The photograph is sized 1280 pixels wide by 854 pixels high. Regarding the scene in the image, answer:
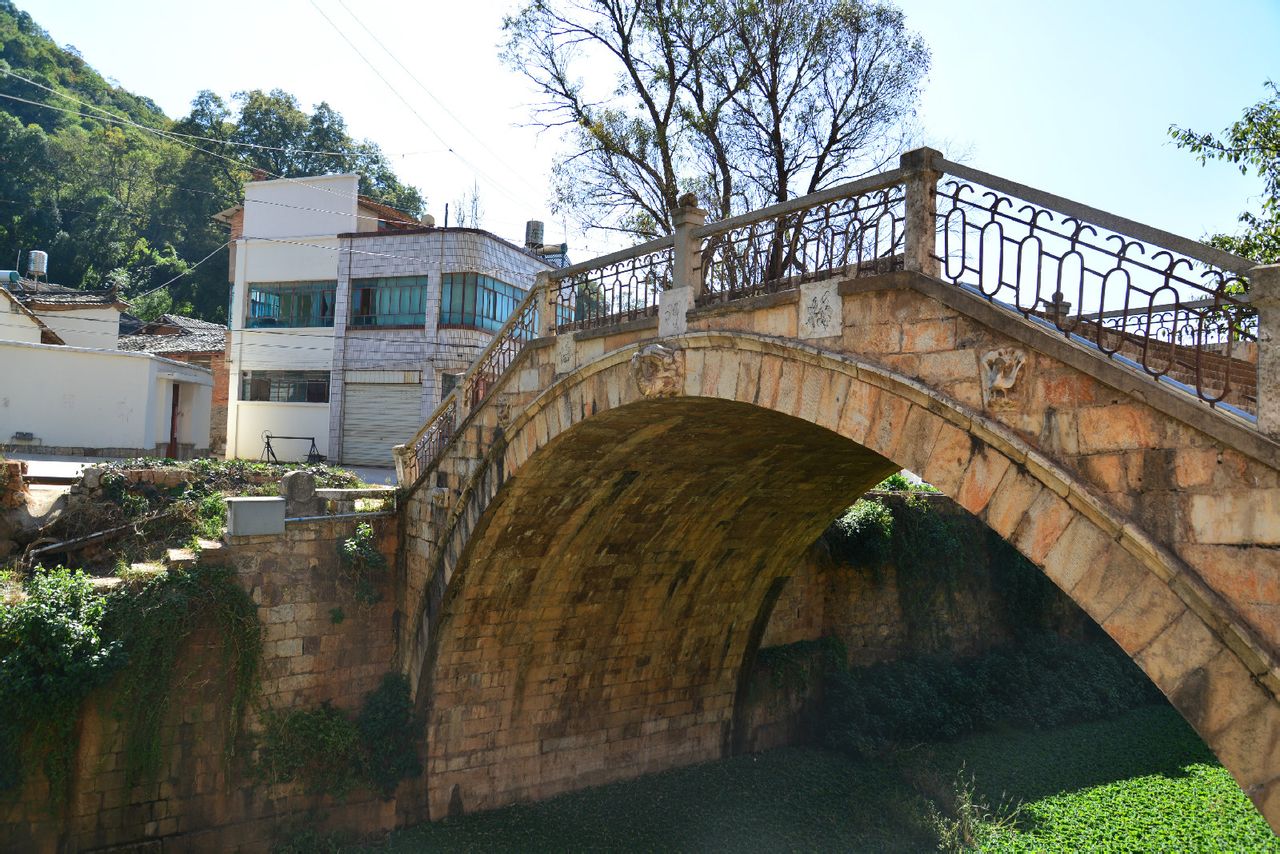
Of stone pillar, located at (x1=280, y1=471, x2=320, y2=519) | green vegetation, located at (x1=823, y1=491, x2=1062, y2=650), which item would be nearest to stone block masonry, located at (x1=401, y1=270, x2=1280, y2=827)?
stone pillar, located at (x1=280, y1=471, x2=320, y2=519)

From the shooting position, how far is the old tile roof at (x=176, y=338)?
26.1 metres

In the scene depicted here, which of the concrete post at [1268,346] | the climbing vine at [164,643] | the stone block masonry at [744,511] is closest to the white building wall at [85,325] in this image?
the climbing vine at [164,643]

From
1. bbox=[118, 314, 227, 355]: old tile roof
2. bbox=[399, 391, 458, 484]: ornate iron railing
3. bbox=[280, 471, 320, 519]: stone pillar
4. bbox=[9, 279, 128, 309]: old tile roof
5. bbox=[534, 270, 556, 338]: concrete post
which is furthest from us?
bbox=[118, 314, 227, 355]: old tile roof

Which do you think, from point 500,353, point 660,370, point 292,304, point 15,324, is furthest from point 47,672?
point 15,324

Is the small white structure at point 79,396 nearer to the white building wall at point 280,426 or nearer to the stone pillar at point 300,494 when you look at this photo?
the white building wall at point 280,426

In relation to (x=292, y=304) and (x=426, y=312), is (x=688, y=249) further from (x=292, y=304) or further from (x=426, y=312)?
(x=292, y=304)

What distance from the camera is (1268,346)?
13.1 ft

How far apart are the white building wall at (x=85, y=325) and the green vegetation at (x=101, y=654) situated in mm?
17017

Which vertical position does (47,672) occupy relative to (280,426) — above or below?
below

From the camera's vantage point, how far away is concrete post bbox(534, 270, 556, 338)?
32.0ft

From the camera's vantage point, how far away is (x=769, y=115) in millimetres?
15055

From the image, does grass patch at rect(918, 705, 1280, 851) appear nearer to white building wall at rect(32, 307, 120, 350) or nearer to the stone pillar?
the stone pillar

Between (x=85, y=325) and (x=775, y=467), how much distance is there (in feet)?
71.3

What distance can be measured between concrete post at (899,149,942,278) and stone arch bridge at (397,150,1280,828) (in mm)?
18
